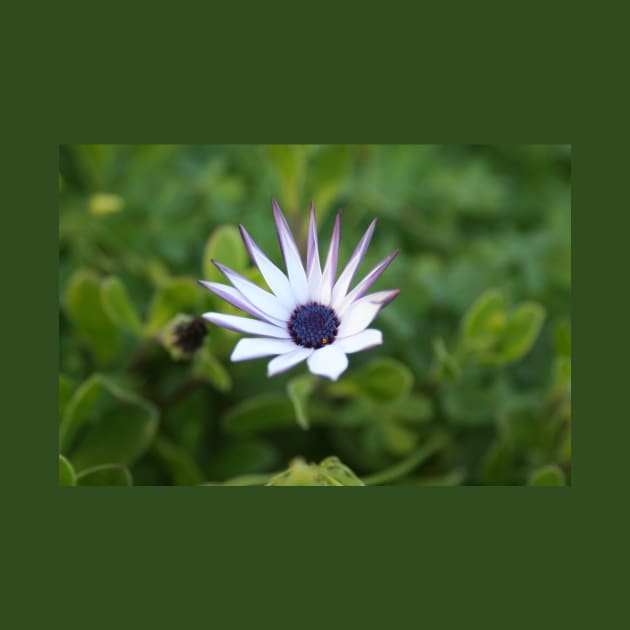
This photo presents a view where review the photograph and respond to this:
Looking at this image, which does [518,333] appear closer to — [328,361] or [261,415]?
[261,415]

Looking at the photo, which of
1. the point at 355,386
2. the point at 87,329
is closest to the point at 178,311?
the point at 87,329

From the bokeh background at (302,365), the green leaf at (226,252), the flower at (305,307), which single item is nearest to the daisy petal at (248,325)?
the flower at (305,307)

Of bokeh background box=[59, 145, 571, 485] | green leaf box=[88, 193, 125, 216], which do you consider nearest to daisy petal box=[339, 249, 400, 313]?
bokeh background box=[59, 145, 571, 485]

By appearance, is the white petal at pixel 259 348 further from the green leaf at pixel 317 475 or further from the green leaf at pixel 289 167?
the green leaf at pixel 289 167

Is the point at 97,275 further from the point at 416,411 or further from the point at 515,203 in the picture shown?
the point at 515,203

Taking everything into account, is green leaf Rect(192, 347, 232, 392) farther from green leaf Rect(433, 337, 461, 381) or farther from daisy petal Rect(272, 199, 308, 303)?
green leaf Rect(433, 337, 461, 381)

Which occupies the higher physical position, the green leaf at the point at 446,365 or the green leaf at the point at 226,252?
the green leaf at the point at 226,252

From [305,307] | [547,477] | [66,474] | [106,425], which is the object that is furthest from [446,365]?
[66,474]
